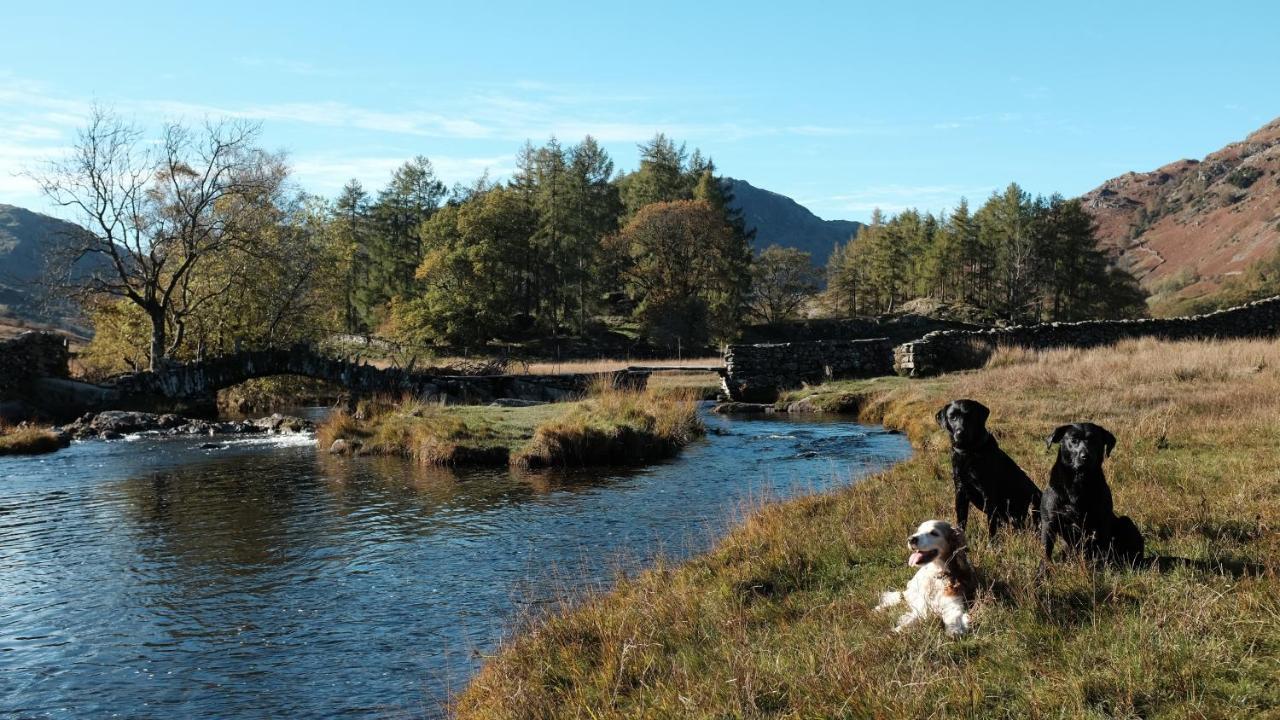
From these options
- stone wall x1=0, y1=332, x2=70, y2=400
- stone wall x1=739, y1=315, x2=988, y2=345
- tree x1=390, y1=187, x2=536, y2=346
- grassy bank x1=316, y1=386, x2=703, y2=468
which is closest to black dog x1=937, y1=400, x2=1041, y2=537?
grassy bank x1=316, y1=386, x2=703, y2=468

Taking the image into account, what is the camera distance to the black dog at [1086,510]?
7035 mm

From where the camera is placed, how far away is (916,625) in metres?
6.08

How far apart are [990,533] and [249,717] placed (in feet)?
23.2

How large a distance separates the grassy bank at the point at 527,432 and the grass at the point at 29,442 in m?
7.81

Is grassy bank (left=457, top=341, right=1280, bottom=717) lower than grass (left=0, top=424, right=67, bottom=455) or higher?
higher

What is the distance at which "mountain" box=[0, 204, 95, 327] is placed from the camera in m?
34.8

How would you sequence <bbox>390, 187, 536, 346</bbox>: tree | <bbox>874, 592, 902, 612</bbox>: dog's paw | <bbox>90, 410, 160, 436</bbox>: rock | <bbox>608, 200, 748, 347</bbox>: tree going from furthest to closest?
<bbox>608, 200, 748, 347</bbox>: tree → <bbox>390, 187, 536, 346</bbox>: tree → <bbox>90, 410, 160, 436</bbox>: rock → <bbox>874, 592, 902, 612</bbox>: dog's paw

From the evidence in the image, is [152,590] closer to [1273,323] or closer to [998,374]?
[998,374]

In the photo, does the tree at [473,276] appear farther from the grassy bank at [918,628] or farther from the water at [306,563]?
the grassy bank at [918,628]

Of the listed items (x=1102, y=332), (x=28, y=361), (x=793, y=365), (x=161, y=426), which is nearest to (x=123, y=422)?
(x=161, y=426)

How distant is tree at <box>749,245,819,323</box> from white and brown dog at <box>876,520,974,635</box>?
82.3 meters

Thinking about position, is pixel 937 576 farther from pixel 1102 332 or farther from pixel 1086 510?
pixel 1102 332

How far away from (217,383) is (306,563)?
25.3 metres

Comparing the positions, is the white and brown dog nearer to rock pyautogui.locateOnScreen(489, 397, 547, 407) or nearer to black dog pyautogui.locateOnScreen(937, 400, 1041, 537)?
black dog pyautogui.locateOnScreen(937, 400, 1041, 537)
